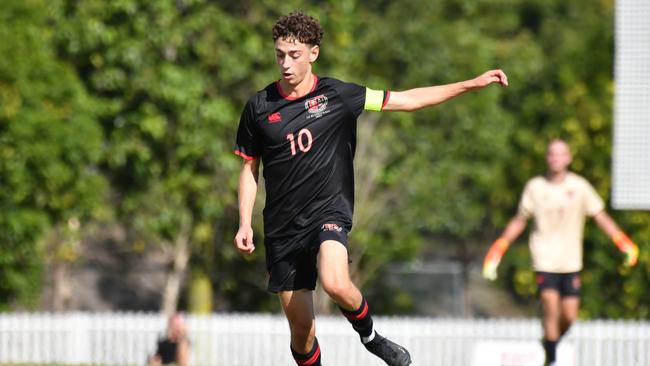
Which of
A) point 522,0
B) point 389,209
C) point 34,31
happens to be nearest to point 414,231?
point 389,209

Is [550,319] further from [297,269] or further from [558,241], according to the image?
[297,269]

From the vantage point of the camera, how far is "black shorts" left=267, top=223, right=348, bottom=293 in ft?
26.3

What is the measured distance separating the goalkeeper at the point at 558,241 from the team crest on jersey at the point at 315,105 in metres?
4.79

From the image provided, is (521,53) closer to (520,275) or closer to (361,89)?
(520,275)

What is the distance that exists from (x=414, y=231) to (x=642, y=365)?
9.26 meters

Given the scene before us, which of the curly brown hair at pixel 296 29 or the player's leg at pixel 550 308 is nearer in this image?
the curly brown hair at pixel 296 29

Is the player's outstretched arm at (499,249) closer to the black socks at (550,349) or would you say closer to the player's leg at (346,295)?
the black socks at (550,349)

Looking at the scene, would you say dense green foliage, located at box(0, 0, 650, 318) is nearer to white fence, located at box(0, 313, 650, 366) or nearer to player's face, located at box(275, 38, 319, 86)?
white fence, located at box(0, 313, 650, 366)

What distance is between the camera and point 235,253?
28406 millimetres

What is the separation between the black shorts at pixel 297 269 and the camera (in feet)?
26.3

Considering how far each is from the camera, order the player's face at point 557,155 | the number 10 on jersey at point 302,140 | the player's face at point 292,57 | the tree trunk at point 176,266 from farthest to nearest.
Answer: the tree trunk at point 176,266 → the player's face at point 557,155 → the number 10 on jersey at point 302,140 → the player's face at point 292,57

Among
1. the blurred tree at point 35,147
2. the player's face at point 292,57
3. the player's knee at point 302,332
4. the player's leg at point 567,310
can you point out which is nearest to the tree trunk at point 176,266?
the blurred tree at point 35,147

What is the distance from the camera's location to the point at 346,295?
7.79m

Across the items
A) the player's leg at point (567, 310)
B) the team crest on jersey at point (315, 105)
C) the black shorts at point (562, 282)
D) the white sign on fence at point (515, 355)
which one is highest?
the team crest on jersey at point (315, 105)
